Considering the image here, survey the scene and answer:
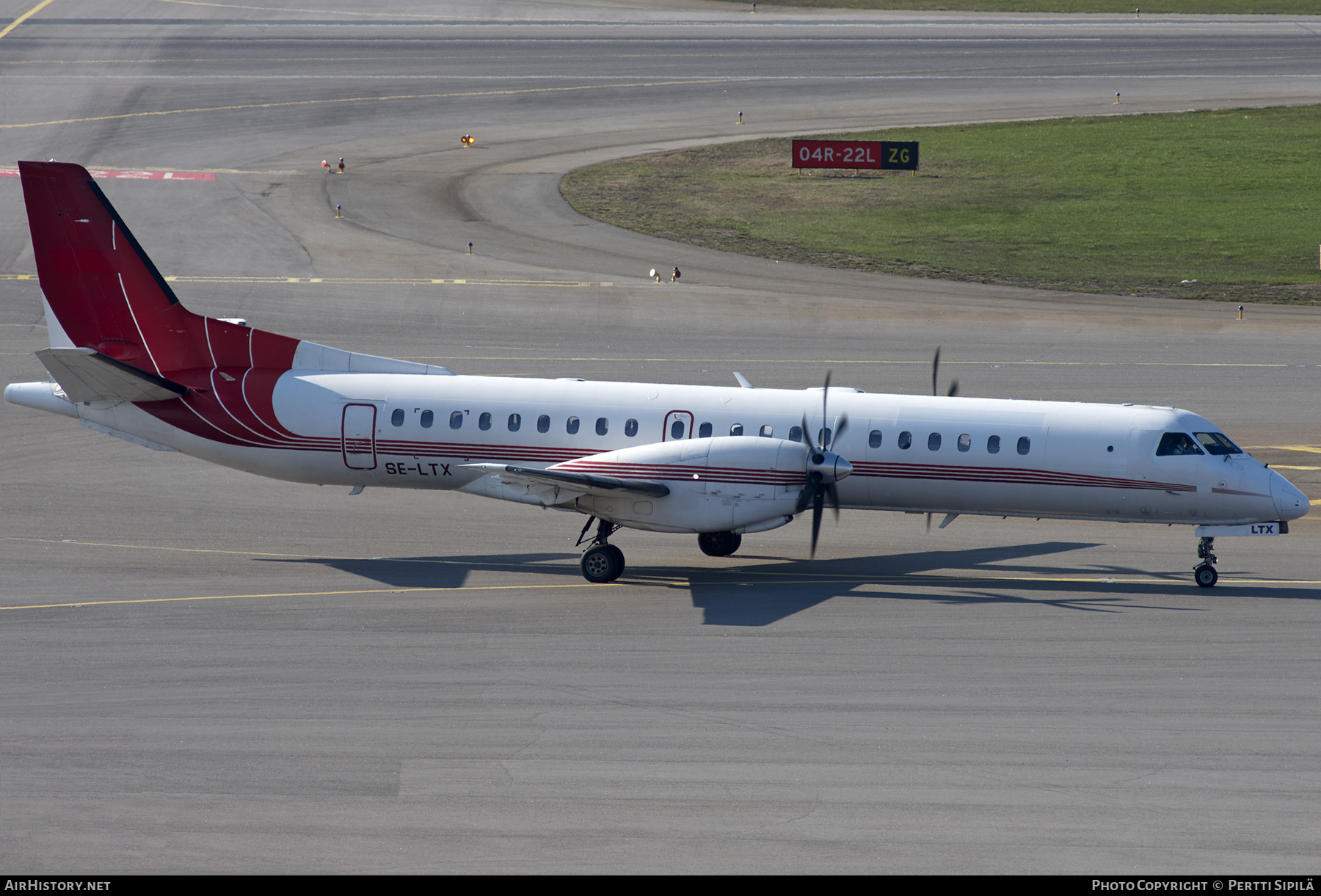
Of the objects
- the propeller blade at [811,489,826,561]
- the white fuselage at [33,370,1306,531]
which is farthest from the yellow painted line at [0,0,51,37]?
the propeller blade at [811,489,826,561]

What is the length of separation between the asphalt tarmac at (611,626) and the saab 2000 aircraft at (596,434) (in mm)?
1641

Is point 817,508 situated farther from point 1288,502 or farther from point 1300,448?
point 1300,448

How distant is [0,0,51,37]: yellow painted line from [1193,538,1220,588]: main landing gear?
8688 cm

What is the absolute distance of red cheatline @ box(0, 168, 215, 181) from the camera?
6131cm

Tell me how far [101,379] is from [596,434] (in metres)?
A: 10.3

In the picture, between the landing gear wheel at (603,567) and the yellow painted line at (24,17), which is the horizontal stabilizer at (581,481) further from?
the yellow painted line at (24,17)

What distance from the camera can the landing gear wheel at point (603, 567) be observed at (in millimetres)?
26938

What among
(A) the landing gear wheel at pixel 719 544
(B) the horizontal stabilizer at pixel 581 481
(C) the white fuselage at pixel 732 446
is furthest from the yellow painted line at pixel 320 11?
(B) the horizontal stabilizer at pixel 581 481

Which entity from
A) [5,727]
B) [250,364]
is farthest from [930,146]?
[5,727]

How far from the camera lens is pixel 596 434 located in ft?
91.9

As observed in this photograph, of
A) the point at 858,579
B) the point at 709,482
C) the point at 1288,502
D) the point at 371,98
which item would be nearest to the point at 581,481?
the point at 709,482

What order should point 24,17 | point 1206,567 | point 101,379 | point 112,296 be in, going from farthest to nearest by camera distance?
point 24,17 → point 112,296 → point 101,379 → point 1206,567

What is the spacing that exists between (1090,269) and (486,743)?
134 feet

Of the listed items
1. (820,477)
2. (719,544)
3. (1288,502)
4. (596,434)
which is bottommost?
(719,544)
